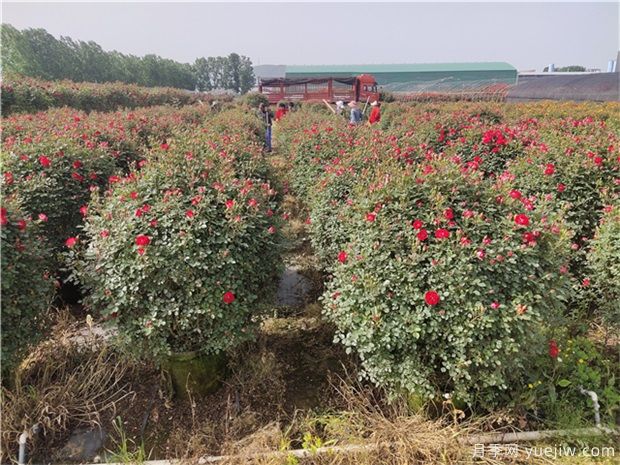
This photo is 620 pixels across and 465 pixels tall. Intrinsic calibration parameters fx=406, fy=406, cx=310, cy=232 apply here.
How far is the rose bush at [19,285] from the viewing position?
7.04ft

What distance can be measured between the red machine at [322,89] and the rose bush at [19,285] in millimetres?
22125

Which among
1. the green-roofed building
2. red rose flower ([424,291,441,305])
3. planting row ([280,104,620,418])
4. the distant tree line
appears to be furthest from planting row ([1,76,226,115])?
the green-roofed building

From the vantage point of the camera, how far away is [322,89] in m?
24.2

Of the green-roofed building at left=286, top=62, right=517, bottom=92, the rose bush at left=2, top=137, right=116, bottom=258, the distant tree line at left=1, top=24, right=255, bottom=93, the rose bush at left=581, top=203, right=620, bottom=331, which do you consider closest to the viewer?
the rose bush at left=581, top=203, right=620, bottom=331

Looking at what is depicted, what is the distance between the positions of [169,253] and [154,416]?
1034 mm

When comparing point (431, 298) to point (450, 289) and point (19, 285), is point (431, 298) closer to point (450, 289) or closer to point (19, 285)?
point (450, 289)

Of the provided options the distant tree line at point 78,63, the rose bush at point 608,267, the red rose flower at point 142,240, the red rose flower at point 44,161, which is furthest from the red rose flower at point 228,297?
the distant tree line at point 78,63

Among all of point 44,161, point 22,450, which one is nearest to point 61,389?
point 22,450

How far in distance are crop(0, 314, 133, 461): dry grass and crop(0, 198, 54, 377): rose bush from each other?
7.8 inches

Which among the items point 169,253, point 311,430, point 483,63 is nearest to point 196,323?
point 169,253

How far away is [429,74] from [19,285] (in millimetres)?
50000

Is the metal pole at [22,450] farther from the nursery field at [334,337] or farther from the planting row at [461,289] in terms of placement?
the planting row at [461,289]

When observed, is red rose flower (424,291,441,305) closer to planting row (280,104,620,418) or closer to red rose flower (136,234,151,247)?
planting row (280,104,620,418)

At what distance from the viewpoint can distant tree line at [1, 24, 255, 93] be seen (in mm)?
28750
